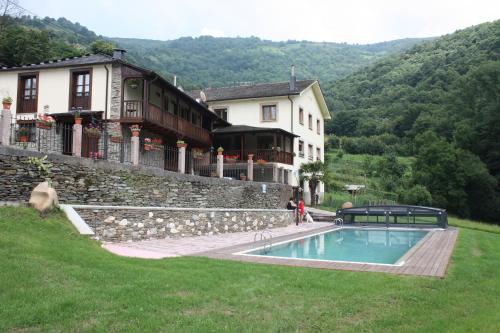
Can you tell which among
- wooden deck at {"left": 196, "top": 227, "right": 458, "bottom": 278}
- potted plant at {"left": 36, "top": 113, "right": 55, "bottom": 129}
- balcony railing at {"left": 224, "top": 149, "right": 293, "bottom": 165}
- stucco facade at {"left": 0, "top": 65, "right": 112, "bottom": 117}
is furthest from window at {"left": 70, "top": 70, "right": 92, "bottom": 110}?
wooden deck at {"left": 196, "top": 227, "right": 458, "bottom": 278}

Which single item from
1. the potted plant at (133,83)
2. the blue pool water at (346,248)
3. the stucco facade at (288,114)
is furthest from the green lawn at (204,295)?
the stucco facade at (288,114)

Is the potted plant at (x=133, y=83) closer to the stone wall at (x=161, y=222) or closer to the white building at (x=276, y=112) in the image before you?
the stone wall at (x=161, y=222)

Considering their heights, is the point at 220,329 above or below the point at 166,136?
below

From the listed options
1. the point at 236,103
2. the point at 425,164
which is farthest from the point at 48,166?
the point at 425,164

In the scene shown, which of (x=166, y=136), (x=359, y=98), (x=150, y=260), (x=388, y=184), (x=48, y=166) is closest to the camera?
(x=150, y=260)

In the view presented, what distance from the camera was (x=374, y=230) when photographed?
71.4 feet

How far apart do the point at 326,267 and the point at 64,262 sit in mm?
4667

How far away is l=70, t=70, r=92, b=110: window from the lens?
22.0 m

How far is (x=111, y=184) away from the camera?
1194 centimetres

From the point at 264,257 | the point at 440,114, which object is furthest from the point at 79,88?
the point at 440,114

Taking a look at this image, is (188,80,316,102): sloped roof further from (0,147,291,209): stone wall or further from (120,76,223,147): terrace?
(0,147,291,209): stone wall

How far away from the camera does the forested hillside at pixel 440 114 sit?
41062mm

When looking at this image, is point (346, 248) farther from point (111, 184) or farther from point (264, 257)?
point (111, 184)

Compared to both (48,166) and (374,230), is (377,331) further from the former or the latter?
(374,230)
